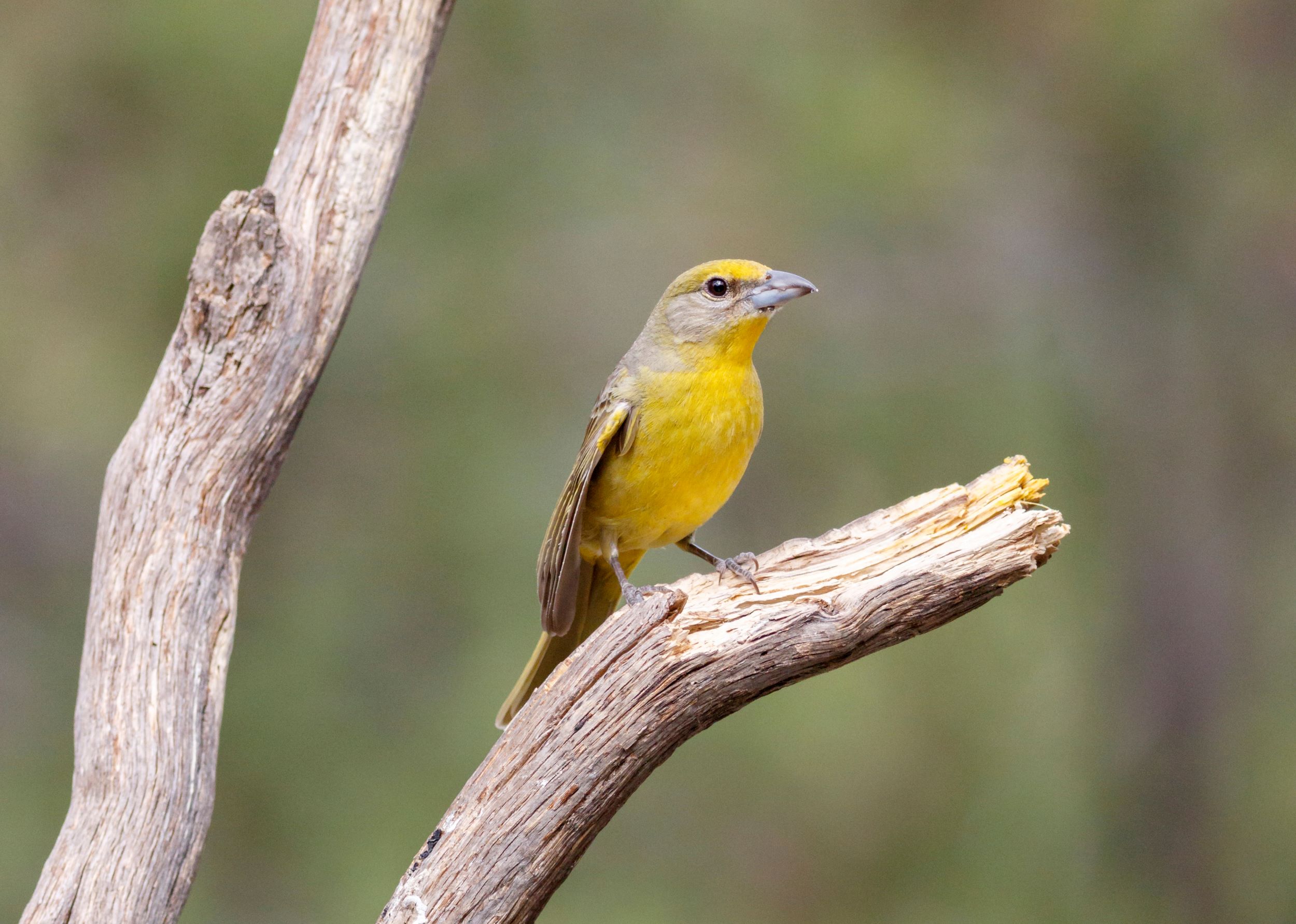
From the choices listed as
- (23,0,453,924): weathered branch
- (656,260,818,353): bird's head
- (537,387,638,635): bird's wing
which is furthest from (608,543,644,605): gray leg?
(23,0,453,924): weathered branch

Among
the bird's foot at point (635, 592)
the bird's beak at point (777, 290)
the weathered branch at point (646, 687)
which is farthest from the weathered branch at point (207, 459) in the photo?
the bird's beak at point (777, 290)

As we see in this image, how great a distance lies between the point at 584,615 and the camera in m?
4.34

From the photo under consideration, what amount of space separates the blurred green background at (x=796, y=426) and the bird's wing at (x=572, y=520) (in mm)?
2830

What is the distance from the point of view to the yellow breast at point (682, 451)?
3.93m

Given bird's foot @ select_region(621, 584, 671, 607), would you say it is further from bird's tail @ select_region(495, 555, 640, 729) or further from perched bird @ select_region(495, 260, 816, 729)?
bird's tail @ select_region(495, 555, 640, 729)

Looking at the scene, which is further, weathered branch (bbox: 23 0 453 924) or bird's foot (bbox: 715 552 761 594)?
bird's foot (bbox: 715 552 761 594)

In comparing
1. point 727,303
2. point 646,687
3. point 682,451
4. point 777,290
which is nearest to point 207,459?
point 682,451

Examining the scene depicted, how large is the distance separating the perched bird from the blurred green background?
111 inches

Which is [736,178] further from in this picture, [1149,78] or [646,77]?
[1149,78]

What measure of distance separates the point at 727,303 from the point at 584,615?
1.20 metres

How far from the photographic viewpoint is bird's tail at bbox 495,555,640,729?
4.20 meters

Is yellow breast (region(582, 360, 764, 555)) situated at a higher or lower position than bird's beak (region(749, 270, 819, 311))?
lower

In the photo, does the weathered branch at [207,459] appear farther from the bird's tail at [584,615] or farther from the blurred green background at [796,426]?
the blurred green background at [796,426]

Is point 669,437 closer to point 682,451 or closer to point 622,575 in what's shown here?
point 682,451
